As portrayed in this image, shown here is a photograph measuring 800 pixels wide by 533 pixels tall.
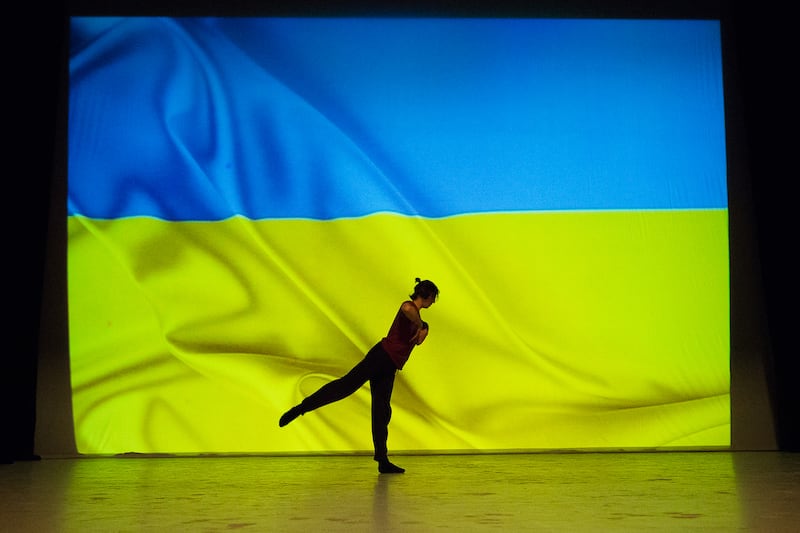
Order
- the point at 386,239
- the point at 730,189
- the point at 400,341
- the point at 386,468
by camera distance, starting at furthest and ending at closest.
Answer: the point at 730,189 < the point at 386,239 < the point at 386,468 < the point at 400,341

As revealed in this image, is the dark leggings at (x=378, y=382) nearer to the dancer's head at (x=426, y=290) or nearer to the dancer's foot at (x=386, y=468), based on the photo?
the dancer's foot at (x=386, y=468)

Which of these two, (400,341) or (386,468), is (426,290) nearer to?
(400,341)

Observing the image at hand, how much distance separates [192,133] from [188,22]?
2.75 ft

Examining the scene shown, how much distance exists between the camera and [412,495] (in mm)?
3609

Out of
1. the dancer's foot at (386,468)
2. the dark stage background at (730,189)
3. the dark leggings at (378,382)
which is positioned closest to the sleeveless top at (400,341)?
the dark leggings at (378,382)

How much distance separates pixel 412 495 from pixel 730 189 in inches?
169

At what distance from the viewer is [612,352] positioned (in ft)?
21.2

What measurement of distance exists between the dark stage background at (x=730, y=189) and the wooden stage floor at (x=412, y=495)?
0.78 metres

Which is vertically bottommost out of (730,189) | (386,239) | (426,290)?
(730,189)

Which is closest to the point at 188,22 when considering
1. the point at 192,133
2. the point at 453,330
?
the point at 192,133

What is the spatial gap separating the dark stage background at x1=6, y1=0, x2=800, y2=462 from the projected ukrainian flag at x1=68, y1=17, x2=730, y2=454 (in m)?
0.20

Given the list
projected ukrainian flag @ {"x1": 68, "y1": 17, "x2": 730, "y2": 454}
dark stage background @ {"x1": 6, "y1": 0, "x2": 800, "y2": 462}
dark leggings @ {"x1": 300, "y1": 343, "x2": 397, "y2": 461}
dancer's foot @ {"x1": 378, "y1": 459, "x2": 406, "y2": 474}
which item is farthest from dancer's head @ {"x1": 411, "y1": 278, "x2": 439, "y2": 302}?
dark stage background @ {"x1": 6, "y1": 0, "x2": 800, "y2": 462}

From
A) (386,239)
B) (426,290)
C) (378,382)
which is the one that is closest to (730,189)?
(386,239)

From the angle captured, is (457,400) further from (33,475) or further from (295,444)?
(33,475)
